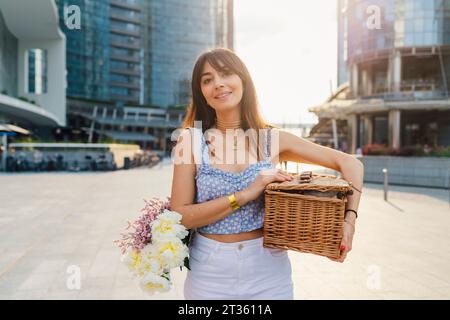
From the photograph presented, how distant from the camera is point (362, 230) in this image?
874 cm

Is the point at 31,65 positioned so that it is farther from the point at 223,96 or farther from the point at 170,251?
the point at 170,251

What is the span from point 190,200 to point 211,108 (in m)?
0.53

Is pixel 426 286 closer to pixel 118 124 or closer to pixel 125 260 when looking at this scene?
pixel 125 260

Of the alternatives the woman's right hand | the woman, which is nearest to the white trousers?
the woman

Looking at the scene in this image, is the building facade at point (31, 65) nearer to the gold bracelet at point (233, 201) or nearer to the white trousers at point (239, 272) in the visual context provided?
the white trousers at point (239, 272)

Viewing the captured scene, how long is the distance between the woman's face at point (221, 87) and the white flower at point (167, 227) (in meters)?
0.59

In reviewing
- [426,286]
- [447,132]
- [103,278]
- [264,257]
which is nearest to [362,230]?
[426,286]

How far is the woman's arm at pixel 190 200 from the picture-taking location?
6.61 feet

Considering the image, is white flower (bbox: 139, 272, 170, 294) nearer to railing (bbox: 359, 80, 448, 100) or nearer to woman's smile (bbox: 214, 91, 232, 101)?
woman's smile (bbox: 214, 91, 232, 101)

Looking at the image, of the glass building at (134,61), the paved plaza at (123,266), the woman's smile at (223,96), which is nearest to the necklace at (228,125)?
the woman's smile at (223,96)

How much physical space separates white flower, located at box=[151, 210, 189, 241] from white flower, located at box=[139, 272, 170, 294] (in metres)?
0.16

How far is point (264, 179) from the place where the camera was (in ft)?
6.55

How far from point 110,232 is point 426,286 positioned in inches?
209

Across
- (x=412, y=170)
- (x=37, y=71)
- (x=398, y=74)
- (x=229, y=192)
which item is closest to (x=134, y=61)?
(x=37, y=71)
